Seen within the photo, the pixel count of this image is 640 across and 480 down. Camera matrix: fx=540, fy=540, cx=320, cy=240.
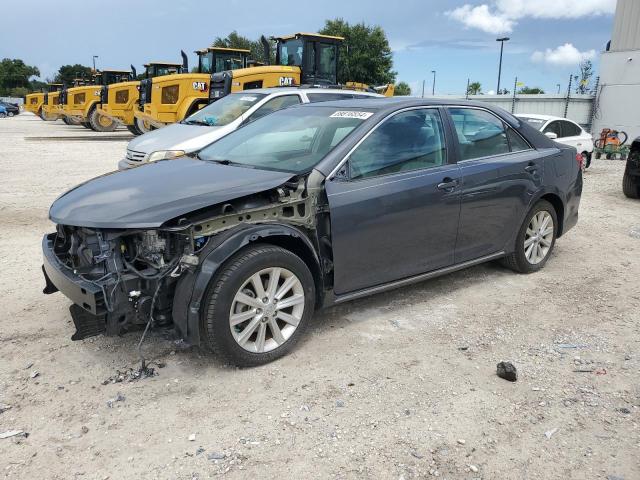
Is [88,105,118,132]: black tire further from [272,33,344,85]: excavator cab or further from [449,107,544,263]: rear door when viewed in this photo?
[449,107,544,263]: rear door

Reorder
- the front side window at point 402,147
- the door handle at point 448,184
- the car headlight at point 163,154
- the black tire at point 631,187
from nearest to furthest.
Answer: the front side window at point 402,147
the door handle at point 448,184
the car headlight at point 163,154
the black tire at point 631,187

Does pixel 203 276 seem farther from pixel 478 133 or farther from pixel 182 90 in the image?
pixel 182 90

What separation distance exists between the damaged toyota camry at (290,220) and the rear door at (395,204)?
0.01 meters

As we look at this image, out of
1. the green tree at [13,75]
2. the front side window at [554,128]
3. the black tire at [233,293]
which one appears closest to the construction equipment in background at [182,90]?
the front side window at [554,128]

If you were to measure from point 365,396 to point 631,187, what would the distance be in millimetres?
8443

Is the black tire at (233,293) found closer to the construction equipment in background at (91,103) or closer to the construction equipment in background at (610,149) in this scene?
the construction equipment in background at (610,149)

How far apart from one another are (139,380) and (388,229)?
194 centimetres

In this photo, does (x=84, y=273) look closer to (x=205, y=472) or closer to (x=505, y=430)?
(x=205, y=472)

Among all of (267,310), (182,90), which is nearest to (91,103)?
(182,90)

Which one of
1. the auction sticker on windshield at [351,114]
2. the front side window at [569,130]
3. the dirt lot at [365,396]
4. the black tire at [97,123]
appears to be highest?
the auction sticker on windshield at [351,114]

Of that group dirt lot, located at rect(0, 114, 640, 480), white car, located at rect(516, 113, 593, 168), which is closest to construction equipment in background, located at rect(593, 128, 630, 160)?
white car, located at rect(516, 113, 593, 168)

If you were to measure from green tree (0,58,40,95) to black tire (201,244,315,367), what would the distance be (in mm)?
89872

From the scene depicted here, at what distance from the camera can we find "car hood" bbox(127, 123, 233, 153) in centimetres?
877

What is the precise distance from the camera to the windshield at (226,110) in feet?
32.3
